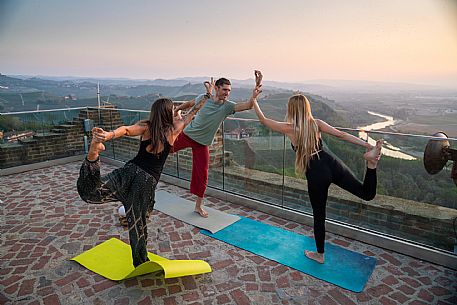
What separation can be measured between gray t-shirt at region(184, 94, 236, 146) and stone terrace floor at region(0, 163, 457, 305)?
1.25 metres

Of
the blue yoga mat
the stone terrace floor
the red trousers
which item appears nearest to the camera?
the stone terrace floor

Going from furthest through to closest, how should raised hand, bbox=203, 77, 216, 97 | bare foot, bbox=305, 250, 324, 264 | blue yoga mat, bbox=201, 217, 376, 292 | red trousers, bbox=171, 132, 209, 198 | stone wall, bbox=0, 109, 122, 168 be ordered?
stone wall, bbox=0, 109, 122, 168 < red trousers, bbox=171, 132, 209, 198 < raised hand, bbox=203, 77, 216, 97 < bare foot, bbox=305, 250, 324, 264 < blue yoga mat, bbox=201, 217, 376, 292

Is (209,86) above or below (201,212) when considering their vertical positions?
above

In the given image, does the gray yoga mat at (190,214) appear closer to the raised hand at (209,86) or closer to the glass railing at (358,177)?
the glass railing at (358,177)

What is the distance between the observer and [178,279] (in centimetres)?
283

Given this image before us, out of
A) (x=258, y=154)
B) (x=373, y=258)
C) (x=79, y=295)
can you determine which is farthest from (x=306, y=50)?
(x=79, y=295)

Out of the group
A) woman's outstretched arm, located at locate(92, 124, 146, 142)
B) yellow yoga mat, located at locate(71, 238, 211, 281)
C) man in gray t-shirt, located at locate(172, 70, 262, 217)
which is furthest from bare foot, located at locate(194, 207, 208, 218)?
woman's outstretched arm, located at locate(92, 124, 146, 142)

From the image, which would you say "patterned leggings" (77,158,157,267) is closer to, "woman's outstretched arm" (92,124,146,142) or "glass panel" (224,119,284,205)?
"woman's outstretched arm" (92,124,146,142)

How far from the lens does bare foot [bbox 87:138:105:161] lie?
A: 223 centimetres

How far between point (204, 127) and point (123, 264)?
1.98 metres

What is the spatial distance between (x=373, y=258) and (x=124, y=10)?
28.1 feet

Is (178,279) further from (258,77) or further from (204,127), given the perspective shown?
(258,77)

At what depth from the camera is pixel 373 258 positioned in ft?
10.5

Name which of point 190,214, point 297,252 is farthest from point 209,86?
point 297,252
